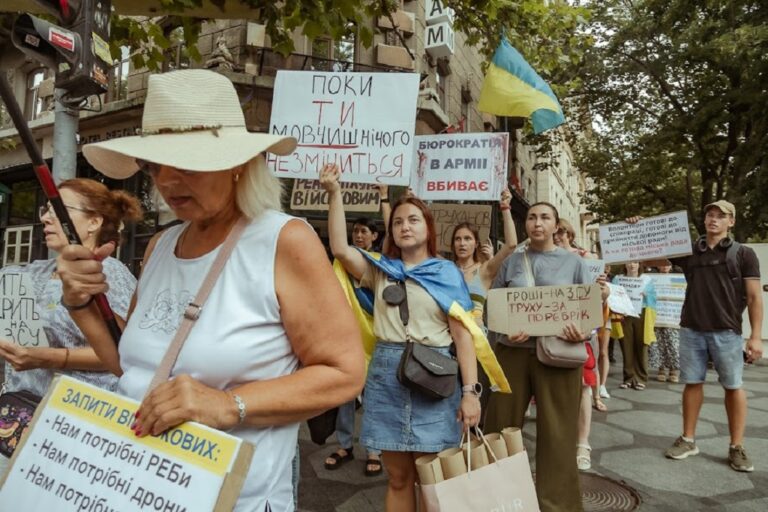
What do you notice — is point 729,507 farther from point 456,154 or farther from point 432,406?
point 456,154

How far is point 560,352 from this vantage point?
3.34m

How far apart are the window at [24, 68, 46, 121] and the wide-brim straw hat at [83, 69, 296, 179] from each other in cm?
1515

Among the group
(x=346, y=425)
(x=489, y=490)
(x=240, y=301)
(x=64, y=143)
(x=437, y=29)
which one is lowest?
(x=346, y=425)

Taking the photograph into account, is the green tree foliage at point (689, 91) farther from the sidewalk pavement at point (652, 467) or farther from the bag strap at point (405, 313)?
the bag strap at point (405, 313)

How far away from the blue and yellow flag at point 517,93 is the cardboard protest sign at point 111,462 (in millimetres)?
4027

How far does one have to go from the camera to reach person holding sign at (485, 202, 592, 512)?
3.32m

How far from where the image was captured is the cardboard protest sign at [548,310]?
10.9ft

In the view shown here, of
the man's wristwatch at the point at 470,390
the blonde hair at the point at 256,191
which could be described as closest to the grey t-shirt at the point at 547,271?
the man's wristwatch at the point at 470,390

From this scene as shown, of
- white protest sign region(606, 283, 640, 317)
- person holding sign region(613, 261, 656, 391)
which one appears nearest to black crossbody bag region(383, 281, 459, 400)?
white protest sign region(606, 283, 640, 317)

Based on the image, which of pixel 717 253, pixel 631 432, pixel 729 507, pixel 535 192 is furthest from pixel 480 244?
pixel 535 192

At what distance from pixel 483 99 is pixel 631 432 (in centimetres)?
363

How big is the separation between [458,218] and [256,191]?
436 cm

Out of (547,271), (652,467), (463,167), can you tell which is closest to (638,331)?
(652,467)

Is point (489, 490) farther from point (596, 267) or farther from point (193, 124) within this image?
point (596, 267)
